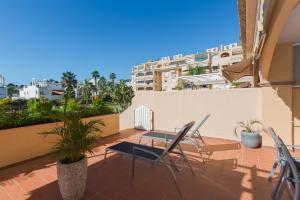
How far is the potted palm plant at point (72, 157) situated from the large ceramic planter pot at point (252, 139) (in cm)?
492

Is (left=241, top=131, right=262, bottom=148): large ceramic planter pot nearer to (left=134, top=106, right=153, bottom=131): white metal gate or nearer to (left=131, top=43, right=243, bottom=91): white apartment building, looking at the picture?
(left=134, top=106, right=153, bottom=131): white metal gate

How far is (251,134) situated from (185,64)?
151ft

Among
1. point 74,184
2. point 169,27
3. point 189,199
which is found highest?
point 169,27

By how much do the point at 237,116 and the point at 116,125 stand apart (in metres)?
5.26

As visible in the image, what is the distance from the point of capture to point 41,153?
4.75 metres

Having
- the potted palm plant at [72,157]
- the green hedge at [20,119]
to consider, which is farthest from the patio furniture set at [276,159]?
the green hedge at [20,119]

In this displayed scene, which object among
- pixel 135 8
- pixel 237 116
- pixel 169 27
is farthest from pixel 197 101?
pixel 169 27

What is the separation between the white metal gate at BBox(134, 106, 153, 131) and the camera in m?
8.08

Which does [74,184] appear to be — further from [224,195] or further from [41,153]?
[41,153]

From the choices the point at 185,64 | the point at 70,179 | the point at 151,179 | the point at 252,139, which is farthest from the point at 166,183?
the point at 185,64

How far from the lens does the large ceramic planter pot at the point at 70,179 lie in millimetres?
2436

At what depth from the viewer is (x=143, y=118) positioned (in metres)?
8.30

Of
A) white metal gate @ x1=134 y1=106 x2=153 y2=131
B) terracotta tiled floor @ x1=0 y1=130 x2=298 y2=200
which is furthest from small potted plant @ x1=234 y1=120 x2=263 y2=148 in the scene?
white metal gate @ x1=134 y1=106 x2=153 y2=131

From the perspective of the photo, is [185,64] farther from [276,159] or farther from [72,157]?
[72,157]
